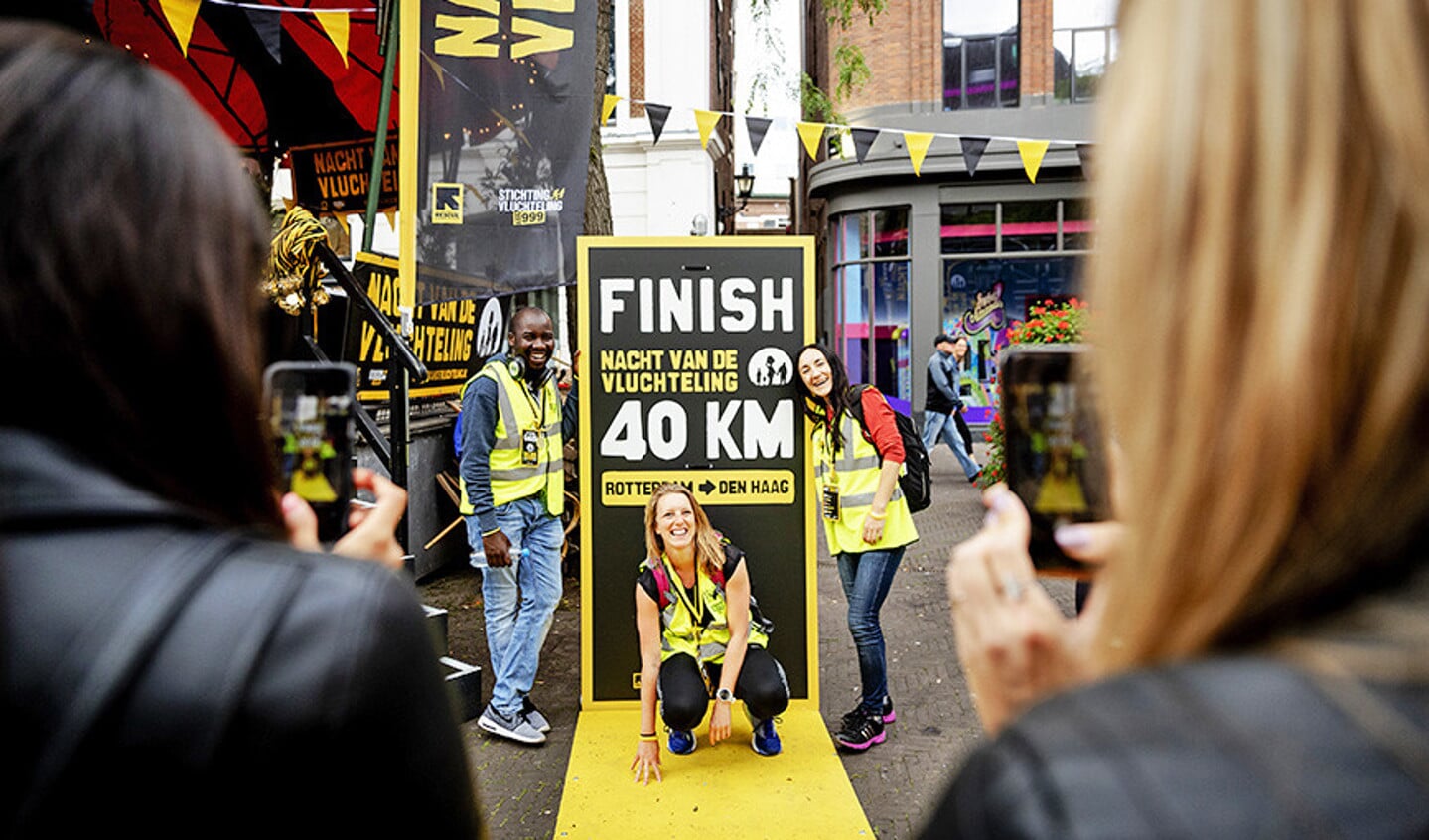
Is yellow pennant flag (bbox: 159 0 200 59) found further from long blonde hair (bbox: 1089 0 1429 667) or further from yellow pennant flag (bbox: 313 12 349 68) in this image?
long blonde hair (bbox: 1089 0 1429 667)

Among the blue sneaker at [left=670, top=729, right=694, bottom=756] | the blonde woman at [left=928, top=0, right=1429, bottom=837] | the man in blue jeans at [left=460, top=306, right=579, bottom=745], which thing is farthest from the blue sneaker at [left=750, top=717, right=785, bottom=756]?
the blonde woman at [left=928, top=0, right=1429, bottom=837]

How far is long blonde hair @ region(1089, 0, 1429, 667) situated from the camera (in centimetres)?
63

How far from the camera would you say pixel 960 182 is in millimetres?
16719

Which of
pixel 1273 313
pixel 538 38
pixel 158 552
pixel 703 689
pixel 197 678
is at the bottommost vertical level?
pixel 703 689

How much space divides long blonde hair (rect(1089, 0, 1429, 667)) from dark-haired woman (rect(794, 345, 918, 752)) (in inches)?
164

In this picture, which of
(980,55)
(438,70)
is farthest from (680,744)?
(980,55)

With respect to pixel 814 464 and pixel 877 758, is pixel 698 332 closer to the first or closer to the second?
pixel 814 464

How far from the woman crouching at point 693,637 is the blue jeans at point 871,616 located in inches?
21.3

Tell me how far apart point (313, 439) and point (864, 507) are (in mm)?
3841

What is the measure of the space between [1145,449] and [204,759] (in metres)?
0.81

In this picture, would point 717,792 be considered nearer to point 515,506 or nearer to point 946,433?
point 515,506

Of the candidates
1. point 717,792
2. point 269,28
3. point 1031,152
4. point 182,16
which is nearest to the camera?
point 717,792

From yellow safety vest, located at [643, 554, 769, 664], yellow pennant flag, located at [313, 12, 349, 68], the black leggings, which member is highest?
yellow pennant flag, located at [313, 12, 349, 68]

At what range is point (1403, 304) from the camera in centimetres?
62
